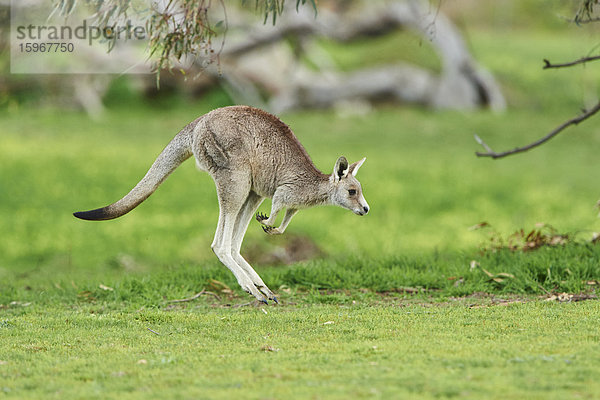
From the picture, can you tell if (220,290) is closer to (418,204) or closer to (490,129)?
(418,204)

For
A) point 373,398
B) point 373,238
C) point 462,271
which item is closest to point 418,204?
point 373,238

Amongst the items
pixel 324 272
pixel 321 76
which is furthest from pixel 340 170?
pixel 321 76

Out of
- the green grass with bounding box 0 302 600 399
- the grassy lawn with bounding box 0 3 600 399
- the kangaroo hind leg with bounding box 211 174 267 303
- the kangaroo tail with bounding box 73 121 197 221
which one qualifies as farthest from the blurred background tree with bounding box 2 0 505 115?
the green grass with bounding box 0 302 600 399

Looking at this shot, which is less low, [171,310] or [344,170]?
[344,170]

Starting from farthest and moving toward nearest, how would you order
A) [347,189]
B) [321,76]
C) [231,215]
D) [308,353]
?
[321,76], [231,215], [347,189], [308,353]

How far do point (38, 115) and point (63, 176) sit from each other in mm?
6588

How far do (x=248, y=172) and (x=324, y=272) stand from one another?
7.48 feet

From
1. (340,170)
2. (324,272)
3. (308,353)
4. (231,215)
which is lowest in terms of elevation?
(324,272)

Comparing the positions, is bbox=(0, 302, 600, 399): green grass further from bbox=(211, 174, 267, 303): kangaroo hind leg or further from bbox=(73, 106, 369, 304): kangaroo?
bbox=(73, 106, 369, 304): kangaroo

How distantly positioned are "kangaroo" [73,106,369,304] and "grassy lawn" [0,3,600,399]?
90cm

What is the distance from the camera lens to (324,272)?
963 centimetres

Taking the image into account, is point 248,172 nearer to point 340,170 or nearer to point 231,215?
point 231,215

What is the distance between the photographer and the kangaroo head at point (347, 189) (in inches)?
297

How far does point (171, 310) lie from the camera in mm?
8516
